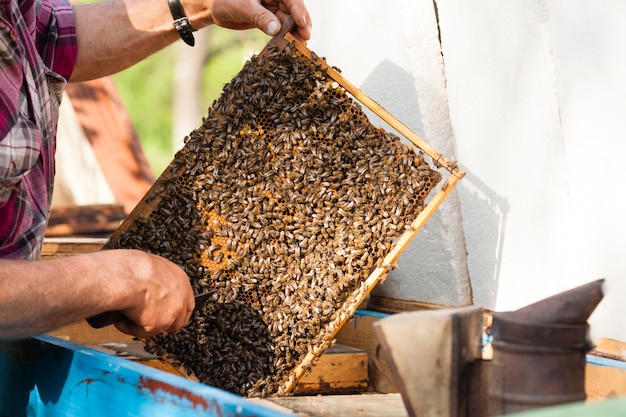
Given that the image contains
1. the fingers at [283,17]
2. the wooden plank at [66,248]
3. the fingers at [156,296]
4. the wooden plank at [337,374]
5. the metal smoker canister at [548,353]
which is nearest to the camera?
the metal smoker canister at [548,353]

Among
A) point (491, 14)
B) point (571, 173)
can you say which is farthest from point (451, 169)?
point (491, 14)

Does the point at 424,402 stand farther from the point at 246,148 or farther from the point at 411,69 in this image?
the point at 411,69

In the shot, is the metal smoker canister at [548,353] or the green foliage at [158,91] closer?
the metal smoker canister at [548,353]

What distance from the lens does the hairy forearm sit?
11.6ft

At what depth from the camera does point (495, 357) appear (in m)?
1.57

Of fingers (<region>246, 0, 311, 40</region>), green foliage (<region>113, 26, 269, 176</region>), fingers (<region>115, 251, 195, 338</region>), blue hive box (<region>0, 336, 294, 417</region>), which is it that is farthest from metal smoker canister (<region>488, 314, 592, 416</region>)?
green foliage (<region>113, 26, 269, 176</region>)

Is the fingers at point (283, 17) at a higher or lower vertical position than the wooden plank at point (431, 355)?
higher

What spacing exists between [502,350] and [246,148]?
5.30ft

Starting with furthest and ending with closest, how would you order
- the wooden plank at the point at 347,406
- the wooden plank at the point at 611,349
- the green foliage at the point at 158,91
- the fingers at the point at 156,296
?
the green foliage at the point at 158,91, the wooden plank at the point at 611,349, the fingers at the point at 156,296, the wooden plank at the point at 347,406

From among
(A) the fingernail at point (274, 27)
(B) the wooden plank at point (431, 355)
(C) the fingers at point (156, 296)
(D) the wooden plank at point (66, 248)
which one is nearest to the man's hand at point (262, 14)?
(A) the fingernail at point (274, 27)

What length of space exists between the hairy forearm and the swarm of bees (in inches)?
31.9

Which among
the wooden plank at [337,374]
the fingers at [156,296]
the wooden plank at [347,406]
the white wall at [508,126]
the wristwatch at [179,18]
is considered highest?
the wristwatch at [179,18]

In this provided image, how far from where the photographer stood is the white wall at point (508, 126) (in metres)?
2.60

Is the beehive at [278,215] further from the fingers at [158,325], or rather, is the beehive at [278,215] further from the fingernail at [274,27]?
the fingers at [158,325]
